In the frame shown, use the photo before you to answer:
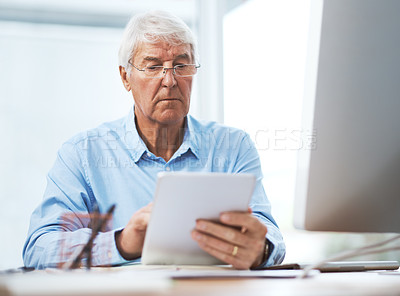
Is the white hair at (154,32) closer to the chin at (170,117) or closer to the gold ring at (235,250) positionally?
the chin at (170,117)

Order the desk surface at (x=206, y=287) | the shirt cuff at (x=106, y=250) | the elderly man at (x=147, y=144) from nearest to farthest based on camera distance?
the desk surface at (x=206, y=287), the shirt cuff at (x=106, y=250), the elderly man at (x=147, y=144)

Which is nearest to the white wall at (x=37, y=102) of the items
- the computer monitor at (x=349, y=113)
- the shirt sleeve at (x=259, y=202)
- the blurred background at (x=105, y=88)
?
the blurred background at (x=105, y=88)

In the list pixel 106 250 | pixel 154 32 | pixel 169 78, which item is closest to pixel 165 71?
pixel 169 78

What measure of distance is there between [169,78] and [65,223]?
0.57 m

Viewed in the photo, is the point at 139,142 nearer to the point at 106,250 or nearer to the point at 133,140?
the point at 133,140

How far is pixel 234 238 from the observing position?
887mm

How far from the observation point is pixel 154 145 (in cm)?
154

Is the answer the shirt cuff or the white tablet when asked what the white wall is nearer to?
the shirt cuff

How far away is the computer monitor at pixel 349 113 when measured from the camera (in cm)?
73

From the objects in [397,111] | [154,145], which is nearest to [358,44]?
[397,111]

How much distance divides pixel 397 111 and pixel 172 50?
2.75 ft

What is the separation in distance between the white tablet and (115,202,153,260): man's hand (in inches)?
2.6

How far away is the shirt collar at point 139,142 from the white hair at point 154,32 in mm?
200

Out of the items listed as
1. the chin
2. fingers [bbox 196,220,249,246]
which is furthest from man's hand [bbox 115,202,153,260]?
the chin
